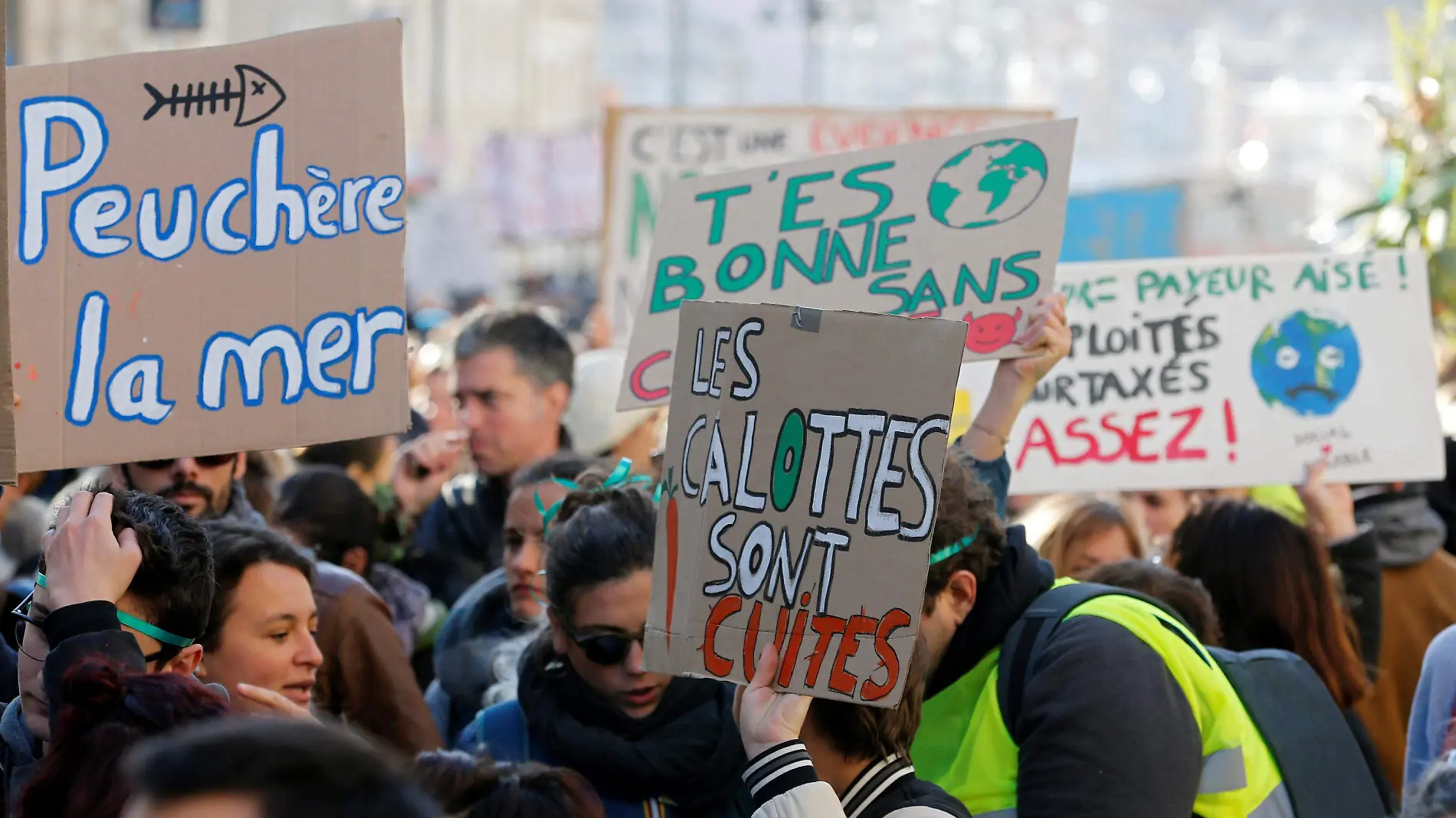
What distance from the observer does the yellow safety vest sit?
9.63ft

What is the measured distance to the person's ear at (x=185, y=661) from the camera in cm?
280

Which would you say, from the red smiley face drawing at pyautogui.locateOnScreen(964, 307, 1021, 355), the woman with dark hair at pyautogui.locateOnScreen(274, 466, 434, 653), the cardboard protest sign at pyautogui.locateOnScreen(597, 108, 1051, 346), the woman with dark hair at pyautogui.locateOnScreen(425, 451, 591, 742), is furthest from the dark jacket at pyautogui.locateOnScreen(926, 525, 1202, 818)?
the cardboard protest sign at pyautogui.locateOnScreen(597, 108, 1051, 346)

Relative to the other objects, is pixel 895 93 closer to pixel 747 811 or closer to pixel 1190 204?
pixel 1190 204

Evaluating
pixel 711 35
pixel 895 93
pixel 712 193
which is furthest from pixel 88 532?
pixel 895 93

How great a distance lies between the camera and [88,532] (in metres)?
2.65

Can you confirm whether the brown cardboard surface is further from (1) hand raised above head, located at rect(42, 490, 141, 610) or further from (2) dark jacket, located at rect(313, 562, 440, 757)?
(2) dark jacket, located at rect(313, 562, 440, 757)

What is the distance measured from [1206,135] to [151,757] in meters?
90.7

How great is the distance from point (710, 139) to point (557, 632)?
4.73 m

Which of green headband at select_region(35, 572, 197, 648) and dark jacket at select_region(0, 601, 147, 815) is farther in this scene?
green headband at select_region(35, 572, 197, 648)

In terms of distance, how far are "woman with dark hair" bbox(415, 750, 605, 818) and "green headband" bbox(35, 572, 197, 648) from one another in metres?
0.42

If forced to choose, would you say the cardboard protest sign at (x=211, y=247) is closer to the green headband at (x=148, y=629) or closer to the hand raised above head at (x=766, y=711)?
the green headband at (x=148, y=629)

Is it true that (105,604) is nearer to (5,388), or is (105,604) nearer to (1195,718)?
(5,388)

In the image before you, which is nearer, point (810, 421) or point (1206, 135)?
point (810, 421)

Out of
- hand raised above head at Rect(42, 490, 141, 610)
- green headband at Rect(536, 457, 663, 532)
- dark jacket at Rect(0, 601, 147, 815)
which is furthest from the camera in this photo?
green headband at Rect(536, 457, 663, 532)
